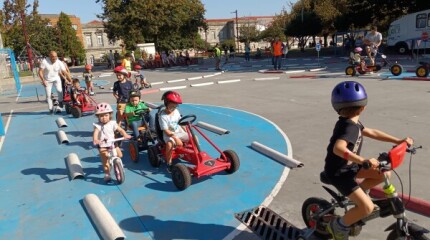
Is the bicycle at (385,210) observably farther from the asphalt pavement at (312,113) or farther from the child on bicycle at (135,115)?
the child on bicycle at (135,115)

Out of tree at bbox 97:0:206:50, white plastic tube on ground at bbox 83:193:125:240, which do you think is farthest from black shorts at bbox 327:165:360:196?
Answer: tree at bbox 97:0:206:50

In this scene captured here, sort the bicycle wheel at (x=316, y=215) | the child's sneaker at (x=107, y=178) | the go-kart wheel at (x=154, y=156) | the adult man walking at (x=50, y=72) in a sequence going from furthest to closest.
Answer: the adult man walking at (x=50, y=72) < the go-kart wheel at (x=154, y=156) < the child's sneaker at (x=107, y=178) < the bicycle wheel at (x=316, y=215)

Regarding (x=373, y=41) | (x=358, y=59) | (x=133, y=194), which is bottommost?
(x=133, y=194)

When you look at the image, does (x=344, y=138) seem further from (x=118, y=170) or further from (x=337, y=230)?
(x=118, y=170)

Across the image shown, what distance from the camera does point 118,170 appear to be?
19.9 feet

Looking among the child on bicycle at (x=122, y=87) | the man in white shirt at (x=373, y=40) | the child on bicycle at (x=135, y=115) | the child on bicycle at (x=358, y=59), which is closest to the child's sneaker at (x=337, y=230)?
the child on bicycle at (x=135, y=115)

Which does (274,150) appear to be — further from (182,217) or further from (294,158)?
(182,217)

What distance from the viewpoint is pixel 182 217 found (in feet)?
15.9

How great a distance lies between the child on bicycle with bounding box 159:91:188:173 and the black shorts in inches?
121

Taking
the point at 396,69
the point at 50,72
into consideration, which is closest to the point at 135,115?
the point at 50,72

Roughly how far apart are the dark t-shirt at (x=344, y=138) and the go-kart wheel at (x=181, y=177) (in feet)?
8.31

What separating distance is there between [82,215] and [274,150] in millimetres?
3551

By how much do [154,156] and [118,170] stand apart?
81 centimetres

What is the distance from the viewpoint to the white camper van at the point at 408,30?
2689 cm
